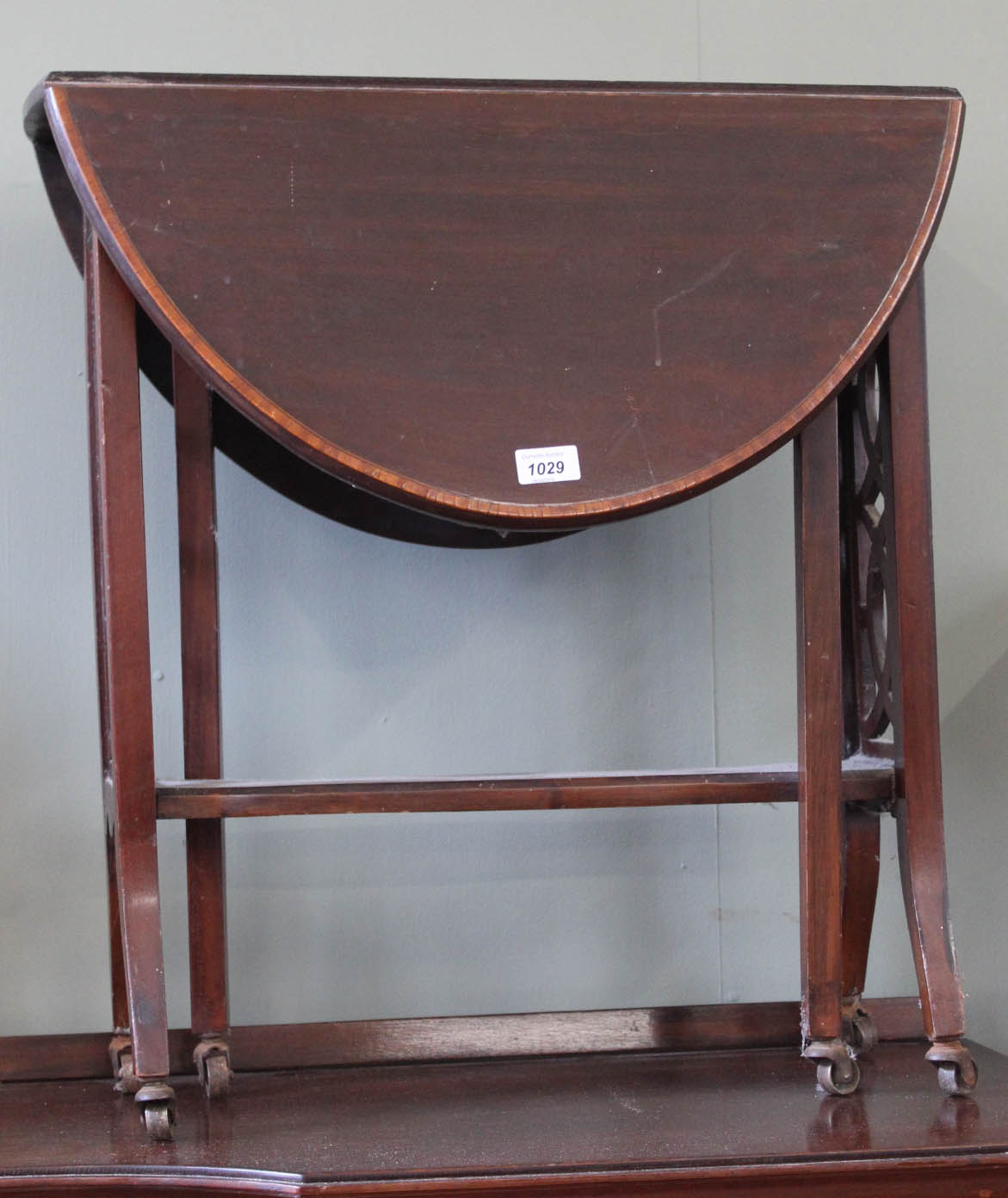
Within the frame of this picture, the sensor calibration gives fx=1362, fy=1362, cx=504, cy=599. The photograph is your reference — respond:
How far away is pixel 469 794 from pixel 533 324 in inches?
17.5

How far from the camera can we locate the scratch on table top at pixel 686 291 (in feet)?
4.00

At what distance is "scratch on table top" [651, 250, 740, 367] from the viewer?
4.00ft

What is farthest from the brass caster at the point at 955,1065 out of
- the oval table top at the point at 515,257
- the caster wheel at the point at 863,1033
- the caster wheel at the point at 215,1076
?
the caster wheel at the point at 215,1076

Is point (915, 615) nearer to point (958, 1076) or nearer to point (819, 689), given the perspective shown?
point (819, 689)

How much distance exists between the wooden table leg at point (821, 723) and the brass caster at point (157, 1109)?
60 centimetres

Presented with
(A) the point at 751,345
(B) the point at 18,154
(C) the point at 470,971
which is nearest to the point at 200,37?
(B) the point at 18,154

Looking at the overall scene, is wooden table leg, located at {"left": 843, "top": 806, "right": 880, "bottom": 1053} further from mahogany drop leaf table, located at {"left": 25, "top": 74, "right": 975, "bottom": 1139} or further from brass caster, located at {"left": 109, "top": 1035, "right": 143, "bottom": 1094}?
brass caster, located at {"left": 109, "top": 1035, "right": 143, "bottom": 1094}

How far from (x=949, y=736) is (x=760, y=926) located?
1.13 ft

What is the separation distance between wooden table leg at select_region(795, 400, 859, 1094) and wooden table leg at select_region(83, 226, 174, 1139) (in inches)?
24.4

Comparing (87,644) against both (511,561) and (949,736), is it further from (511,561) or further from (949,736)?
(949,736)

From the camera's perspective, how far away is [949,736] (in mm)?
1750

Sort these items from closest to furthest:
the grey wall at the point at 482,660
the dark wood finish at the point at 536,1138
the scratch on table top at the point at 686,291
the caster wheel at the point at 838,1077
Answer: the dark wood finish at the point at 536,1138
the scratch on table top at the point at 686,291
the caster wheel at the point at 838,1077
the grey wall at the point at 482,660

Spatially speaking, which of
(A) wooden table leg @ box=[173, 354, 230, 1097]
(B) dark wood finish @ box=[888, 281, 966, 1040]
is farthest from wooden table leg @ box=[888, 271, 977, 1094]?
(A) wooden table leg @ box=[173, 354, 230, 1097]

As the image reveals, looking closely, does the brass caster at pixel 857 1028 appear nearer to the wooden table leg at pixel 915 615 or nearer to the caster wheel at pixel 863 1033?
the caster wheel at pixel 863 1033
